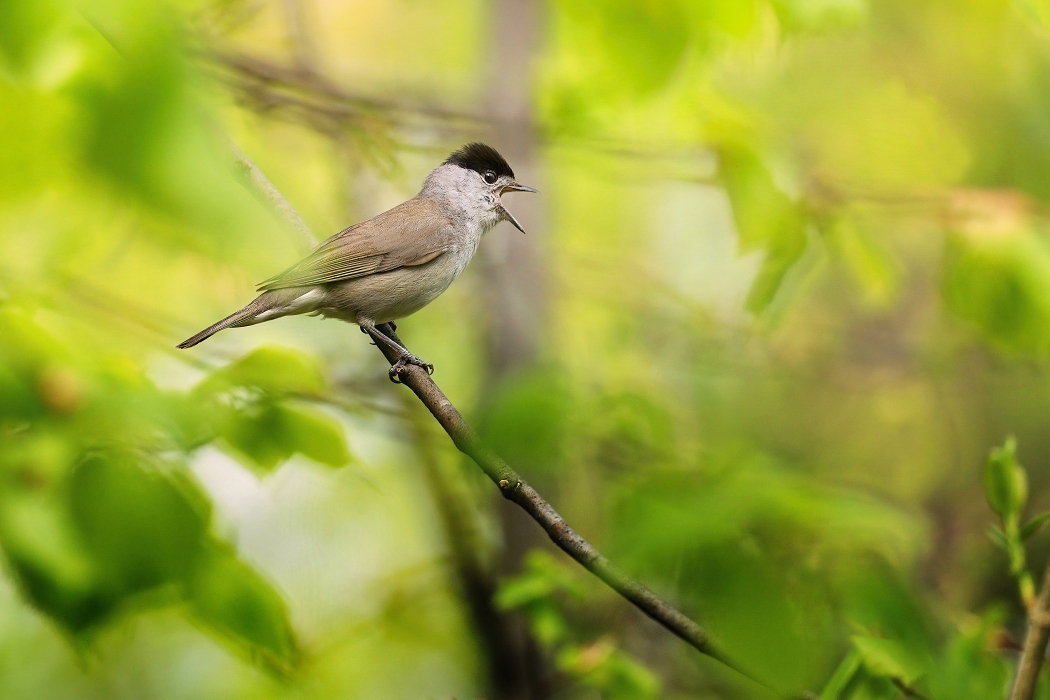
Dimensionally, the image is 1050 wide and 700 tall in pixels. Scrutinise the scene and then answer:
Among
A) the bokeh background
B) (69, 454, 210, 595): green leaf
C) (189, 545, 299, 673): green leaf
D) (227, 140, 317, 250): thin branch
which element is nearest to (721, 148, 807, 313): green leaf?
the bokeh background

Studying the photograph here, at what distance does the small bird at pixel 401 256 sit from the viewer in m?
2.89

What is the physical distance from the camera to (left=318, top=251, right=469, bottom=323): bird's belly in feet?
10.1

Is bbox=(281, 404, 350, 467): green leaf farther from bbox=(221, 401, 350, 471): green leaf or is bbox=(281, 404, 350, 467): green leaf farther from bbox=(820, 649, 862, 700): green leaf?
bbox=(820, 649, 862, 700): green leaf

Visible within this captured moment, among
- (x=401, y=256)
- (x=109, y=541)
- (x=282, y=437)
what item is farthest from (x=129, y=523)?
(x=401, y=256)

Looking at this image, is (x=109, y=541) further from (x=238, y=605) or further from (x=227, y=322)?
(x=227, y=322)

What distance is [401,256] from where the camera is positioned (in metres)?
3.18

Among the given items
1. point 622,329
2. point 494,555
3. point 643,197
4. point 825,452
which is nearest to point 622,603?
point 494,555

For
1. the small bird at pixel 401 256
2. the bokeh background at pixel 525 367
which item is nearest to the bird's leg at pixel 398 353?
the small bird at pixel 401 256

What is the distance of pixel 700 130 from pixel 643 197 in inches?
226

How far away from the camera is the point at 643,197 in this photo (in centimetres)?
902

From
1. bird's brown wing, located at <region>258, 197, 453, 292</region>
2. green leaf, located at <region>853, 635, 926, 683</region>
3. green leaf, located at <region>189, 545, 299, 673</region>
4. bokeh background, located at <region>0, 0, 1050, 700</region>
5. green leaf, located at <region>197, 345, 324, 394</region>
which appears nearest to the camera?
green leaf, located at <region>853, 635, 926, 683</region>

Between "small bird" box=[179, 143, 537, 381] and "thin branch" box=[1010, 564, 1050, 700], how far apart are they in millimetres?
1708

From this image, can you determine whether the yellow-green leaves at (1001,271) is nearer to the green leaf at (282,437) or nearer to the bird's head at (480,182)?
the bird's head at (480,182)

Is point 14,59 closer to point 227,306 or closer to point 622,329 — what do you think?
point 227,306
